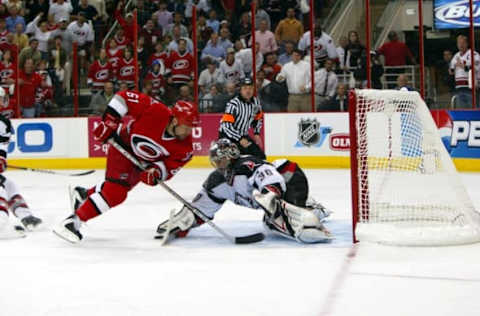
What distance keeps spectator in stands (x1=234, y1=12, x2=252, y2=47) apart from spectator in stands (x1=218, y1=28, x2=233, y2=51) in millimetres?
124

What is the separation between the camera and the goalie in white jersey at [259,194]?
4.57m

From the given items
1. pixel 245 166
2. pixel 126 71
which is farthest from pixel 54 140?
pixel 245 166

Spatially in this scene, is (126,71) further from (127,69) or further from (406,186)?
(406,186)

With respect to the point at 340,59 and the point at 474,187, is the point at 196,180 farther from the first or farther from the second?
the point at 474,187

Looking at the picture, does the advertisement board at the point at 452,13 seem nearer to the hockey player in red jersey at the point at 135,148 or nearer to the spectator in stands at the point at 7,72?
the spectator in stands at the point at 7,72

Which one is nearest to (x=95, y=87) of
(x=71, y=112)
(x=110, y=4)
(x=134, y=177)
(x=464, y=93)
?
(x=71, y=112)

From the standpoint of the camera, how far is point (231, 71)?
9.71 m

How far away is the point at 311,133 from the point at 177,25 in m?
2.27

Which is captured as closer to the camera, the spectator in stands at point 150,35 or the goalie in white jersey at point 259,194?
the goalie in white jersey at point 259,194

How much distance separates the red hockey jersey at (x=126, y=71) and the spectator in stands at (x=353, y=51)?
266cm

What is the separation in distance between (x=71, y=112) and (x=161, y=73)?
1.37 metres

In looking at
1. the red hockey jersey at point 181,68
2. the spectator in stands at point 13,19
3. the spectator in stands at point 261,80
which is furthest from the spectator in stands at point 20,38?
the spectator in stands at point 261,80

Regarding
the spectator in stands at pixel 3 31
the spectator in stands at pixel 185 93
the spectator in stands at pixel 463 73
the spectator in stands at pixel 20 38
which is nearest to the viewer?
the spectator in stands at pixel 463 73

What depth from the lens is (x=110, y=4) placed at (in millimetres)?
12031
